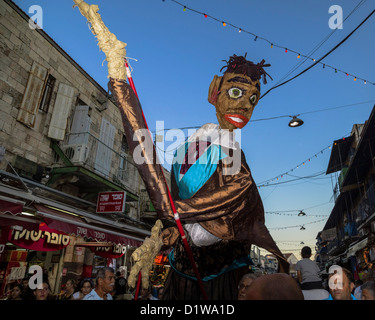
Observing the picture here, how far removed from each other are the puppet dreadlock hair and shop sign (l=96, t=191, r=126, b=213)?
8.00 meters

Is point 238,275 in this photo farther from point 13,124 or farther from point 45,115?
point 45,115

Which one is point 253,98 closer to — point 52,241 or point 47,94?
point 52,241

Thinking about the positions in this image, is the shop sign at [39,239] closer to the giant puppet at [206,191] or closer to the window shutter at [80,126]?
the window shutter at [80,126]

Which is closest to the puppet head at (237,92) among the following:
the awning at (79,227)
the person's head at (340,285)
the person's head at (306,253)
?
the person's head at (340,285)

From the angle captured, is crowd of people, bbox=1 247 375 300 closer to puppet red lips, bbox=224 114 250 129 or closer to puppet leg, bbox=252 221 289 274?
puppet leg, bbox=252 221 289 274

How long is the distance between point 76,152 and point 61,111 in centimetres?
152

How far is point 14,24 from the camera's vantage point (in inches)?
333

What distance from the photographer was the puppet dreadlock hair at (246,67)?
2.51m

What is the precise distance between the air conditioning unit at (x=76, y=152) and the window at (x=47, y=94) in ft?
4.81

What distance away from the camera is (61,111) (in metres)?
9.76

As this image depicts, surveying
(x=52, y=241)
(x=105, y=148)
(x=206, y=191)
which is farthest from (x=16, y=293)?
(x=105, y=148)

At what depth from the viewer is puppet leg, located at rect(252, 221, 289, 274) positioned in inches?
72.0
